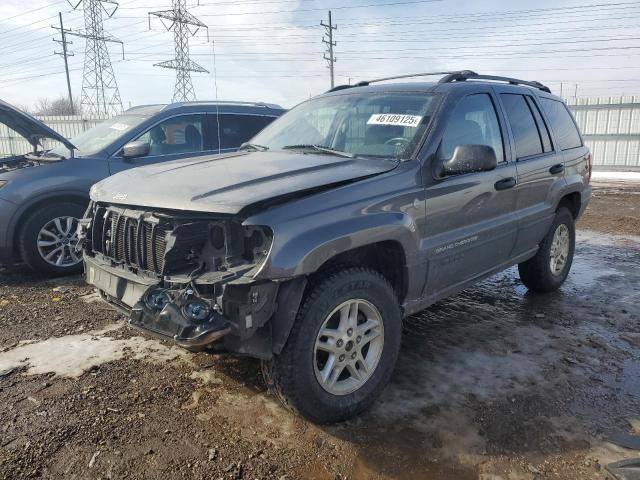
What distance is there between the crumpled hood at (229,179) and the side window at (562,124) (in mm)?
2445

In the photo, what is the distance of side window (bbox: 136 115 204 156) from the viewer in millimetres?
5996

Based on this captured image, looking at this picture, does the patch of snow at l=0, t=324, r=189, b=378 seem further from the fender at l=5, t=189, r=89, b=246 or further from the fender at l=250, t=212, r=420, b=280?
the fender at l=5, t=189, r=89, b=246

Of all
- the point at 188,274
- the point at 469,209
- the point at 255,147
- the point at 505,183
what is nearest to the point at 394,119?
the point at 469,209

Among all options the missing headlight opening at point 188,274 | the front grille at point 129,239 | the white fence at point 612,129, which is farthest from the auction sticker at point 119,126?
the white fence at point 612,129

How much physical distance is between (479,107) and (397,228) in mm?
1492

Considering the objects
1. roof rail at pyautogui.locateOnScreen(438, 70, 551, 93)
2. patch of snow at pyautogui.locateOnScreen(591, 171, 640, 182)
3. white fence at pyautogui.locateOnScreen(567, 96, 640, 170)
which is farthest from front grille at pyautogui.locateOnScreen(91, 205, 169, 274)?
white fence at pyautogui.locateOnScreen(567, 96, 640, 170)

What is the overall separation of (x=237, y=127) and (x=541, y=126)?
12.4 ft

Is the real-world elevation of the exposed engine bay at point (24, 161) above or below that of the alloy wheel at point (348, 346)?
above

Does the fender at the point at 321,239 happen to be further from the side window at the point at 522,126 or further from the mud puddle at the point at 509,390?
the side window at the point at 522,126

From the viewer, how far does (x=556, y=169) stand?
15.3 feet

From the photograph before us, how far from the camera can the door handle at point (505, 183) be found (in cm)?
383

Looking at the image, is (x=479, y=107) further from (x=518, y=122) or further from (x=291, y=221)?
(x=291, y=221)

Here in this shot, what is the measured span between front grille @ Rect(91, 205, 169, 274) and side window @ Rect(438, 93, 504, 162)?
6.14 feet

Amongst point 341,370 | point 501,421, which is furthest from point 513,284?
point 341,370
